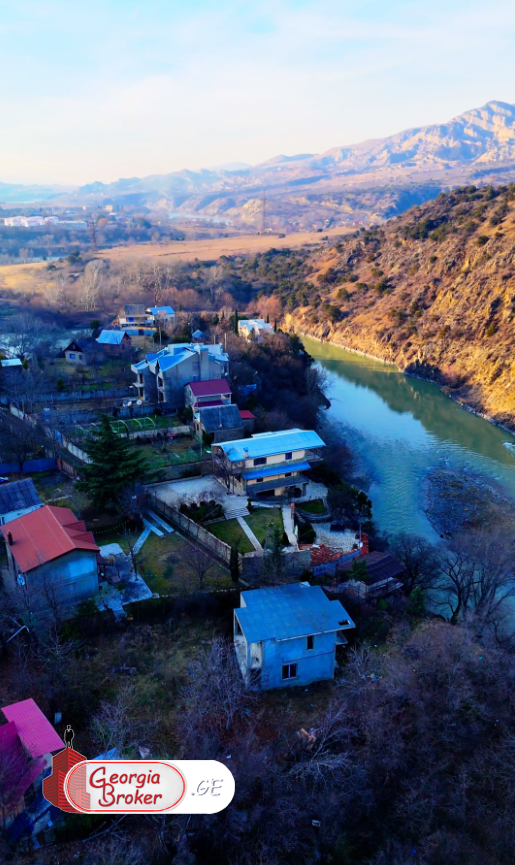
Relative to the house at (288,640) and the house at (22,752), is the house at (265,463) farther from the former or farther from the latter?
the house at (22,752)

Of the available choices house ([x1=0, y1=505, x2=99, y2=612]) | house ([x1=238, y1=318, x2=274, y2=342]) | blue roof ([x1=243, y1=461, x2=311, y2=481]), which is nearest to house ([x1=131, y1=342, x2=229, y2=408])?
blue roof ([x1=243, y1=461, x2=311, y2=481])

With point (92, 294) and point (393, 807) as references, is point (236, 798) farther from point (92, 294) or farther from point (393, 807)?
point (92, 294)

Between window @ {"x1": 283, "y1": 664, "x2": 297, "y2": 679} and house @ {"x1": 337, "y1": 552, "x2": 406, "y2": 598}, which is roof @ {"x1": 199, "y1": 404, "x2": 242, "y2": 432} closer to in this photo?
house @ {"x1": 337, "y1": 552, "x2": 406, "y2": 598}

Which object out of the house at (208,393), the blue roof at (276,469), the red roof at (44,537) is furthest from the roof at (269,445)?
the red roof at (44,537)

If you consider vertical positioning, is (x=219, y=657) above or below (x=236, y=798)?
above

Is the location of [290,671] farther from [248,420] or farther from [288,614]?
[248,420]

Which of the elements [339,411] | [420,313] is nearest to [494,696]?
[339,411]

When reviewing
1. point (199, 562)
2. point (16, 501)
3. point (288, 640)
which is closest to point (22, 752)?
point (288, 640)
